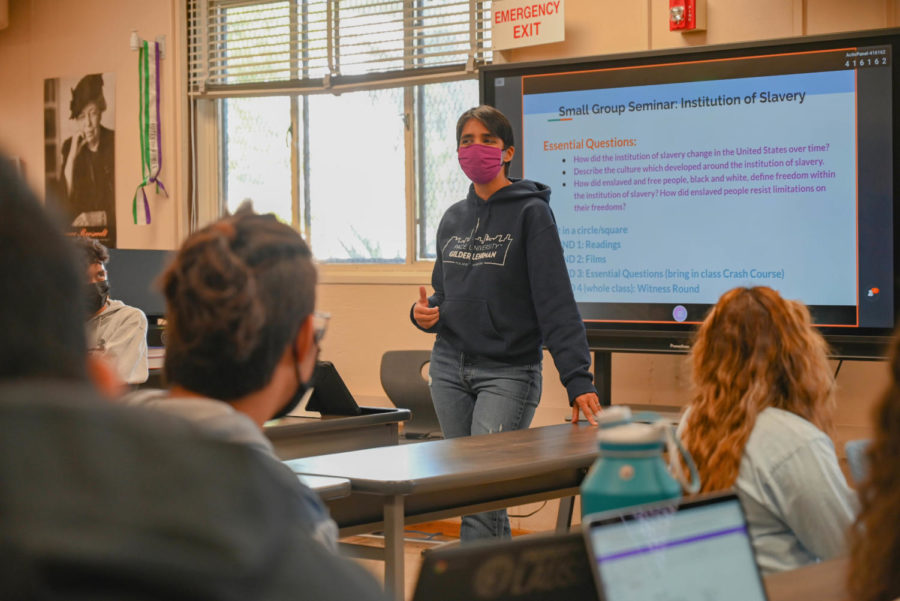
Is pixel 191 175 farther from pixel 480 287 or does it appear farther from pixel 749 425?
pixel 749 425

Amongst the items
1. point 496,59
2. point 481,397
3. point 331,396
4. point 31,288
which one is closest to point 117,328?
point 331,396

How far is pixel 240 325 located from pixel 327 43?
157 inches

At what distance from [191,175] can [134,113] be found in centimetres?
47

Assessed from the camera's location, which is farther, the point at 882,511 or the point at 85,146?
the point at 85,146

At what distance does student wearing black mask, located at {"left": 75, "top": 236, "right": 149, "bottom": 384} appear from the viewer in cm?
369

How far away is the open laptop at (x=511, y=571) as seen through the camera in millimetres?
765

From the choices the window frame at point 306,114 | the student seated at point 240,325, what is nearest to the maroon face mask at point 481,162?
the window frame at point 306,114

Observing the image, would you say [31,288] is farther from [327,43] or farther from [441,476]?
[327,43]

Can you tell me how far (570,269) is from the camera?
392 cm

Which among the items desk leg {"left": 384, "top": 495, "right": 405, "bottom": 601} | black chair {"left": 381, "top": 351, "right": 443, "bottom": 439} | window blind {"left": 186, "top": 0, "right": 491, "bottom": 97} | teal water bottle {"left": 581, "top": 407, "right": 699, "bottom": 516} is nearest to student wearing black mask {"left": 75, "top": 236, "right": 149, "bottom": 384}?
black chair {"left": 381, "top": 351, "right": 443, "bottom": 439}

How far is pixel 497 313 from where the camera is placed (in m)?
2.84

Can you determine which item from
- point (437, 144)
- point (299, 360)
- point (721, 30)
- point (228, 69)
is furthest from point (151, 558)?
point (228, 69)

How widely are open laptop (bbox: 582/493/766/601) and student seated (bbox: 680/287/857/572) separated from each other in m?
0.58

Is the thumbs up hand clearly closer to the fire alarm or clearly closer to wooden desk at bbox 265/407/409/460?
wooden desk at bbox 265/407/409/460
